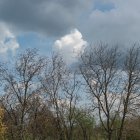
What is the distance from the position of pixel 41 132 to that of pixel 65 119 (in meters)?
4.37

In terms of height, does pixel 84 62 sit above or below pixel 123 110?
above

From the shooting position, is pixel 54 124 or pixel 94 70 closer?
pixel 94 70

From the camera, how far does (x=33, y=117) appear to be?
194 ft

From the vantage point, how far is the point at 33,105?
57.0 metres

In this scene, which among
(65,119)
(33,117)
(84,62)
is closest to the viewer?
(84,62)

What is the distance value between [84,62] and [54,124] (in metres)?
10.9

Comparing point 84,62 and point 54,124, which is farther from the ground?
point 84,62

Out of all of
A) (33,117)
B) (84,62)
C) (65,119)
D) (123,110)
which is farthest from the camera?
(65,119)

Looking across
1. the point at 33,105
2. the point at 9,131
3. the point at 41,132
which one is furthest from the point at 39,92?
the point at 41,132

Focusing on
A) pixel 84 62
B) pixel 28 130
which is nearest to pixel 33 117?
pixel 28 130

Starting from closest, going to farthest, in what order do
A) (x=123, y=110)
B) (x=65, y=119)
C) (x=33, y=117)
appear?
(x=123, y=110) < (x=33, y=117) < (x=65, y=119)

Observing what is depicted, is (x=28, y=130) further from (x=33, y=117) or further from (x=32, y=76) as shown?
(x=32, y=76)

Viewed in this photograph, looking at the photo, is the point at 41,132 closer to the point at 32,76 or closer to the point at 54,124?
the point at 54,124

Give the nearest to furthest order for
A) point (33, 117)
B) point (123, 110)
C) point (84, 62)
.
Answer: point (123, 110)
point (84, 62)
point (33, 117)
